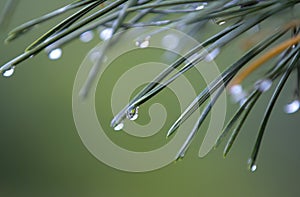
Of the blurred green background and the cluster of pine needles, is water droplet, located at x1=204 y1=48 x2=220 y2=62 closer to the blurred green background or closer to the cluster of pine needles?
the cluster of pine needles

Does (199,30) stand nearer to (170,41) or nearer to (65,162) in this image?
(170,41)

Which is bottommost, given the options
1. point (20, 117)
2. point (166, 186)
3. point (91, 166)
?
point (166, 186)

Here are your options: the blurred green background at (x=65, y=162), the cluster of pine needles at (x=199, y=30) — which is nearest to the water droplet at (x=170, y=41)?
the cluster of pine needles at (x=199, y=30)

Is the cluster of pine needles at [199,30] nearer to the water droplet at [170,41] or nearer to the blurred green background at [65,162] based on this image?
the water droplet at [170,41]

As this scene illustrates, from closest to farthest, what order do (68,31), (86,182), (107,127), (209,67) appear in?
(68,31) → (209,67) → (107,127) → (86,182)

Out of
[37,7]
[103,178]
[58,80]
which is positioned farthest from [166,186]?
[37,7]

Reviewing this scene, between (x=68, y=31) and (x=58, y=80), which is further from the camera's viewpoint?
(x=58, y=80)

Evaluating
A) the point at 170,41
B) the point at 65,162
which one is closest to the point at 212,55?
the point at 170,41

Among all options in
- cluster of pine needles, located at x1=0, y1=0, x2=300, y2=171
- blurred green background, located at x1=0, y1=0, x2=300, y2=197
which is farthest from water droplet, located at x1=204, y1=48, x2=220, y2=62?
blurred green background, located at x1=0, y1=0, x2=300, y2=197

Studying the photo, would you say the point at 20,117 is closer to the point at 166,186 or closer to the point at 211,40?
the point at 166,186
